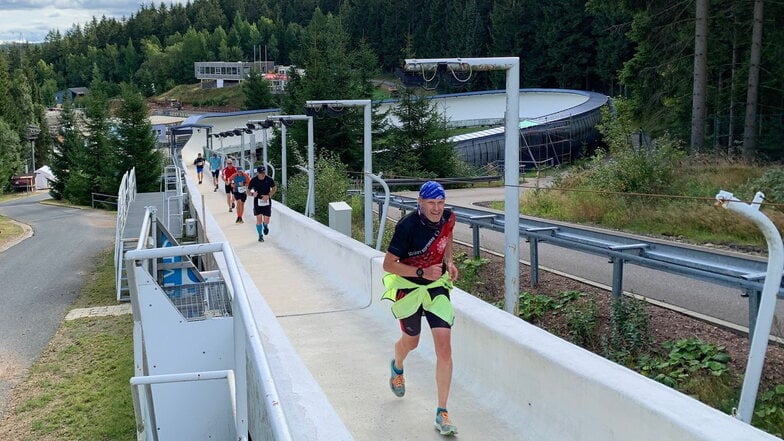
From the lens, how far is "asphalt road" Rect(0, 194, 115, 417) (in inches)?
615

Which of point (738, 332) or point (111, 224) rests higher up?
point (738, 332)

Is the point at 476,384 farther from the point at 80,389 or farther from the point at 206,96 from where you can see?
the point at 206,96

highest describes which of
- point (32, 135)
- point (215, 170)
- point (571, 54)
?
point (571, 54)

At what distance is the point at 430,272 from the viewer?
5.61m

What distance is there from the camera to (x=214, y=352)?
7.58 m

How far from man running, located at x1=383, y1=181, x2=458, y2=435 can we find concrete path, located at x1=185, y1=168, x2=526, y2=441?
0.46 metres

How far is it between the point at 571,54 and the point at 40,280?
2953 inches

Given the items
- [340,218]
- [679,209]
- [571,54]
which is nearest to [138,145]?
[340,218]

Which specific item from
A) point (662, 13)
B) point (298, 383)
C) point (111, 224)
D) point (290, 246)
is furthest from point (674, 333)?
point (111, 224)

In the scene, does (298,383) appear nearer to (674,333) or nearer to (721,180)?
(674,333)

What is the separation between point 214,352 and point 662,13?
1010 inches

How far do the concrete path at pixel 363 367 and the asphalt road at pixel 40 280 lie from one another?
5187 mm

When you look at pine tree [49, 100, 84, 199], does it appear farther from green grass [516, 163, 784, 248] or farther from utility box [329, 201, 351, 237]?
utility box [329, 201, 351, 237]

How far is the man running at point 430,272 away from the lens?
5598mm
